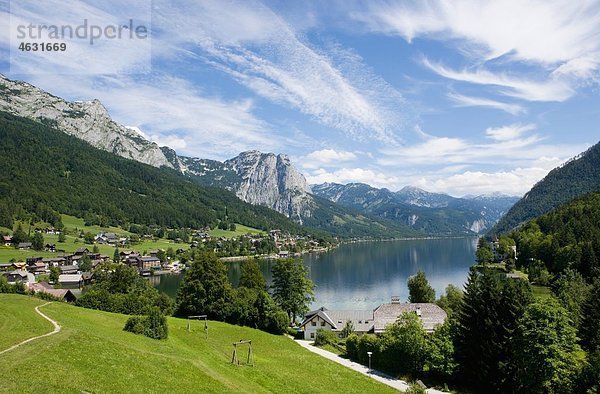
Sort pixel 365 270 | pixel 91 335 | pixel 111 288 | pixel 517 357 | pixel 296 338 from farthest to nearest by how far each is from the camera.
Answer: pixel 365 270 → pixel 111 288 → pixel 296 338 → pixel 517 357 → pixel 91 335

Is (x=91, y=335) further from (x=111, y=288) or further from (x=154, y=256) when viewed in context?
(x=154, y=256)

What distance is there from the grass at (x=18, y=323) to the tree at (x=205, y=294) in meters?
20.5

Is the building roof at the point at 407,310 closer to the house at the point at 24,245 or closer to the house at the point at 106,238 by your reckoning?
the house at the point at 24,245

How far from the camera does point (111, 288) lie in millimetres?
62062

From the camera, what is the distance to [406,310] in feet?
190

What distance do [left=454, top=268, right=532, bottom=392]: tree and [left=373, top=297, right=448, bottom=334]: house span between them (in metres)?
19.1

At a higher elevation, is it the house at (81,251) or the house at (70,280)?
the house at (81,251)

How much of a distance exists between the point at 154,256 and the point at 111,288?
354ft

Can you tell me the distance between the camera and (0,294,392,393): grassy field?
17719 millimetres

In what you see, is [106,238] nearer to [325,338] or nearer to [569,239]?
[325,338]

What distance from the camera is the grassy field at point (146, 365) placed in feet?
58.1

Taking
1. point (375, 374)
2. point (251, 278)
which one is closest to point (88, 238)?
point (251, 278)

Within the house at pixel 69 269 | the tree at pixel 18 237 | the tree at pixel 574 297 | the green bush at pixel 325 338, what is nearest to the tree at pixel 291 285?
the green bush at pixel 325 338

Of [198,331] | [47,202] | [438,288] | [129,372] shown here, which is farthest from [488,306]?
[47,202]
